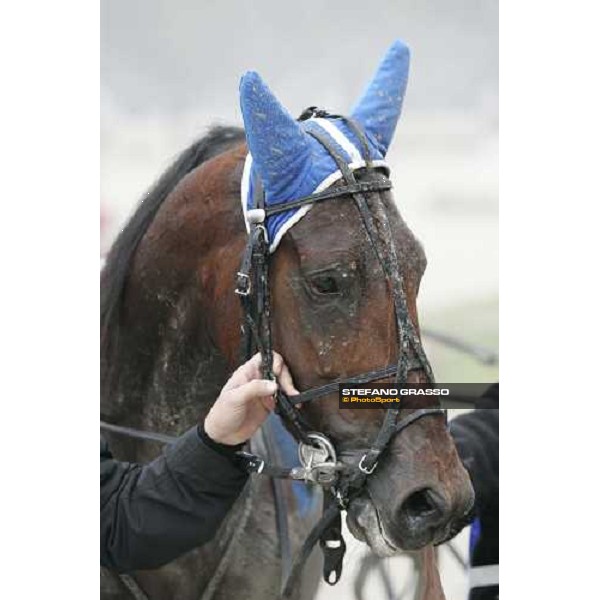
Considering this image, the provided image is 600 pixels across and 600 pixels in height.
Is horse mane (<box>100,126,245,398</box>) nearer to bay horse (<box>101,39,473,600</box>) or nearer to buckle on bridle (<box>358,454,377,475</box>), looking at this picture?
bay horse (<box>101,39,473,600</box>)

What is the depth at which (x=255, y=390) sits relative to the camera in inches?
33.5

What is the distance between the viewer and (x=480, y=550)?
52.1 inches

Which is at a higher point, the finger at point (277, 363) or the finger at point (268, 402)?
the finger at point (277, 363)

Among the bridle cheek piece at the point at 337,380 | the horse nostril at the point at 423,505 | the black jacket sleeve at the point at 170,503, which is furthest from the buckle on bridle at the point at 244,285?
the horse nostril at the point at 423,505

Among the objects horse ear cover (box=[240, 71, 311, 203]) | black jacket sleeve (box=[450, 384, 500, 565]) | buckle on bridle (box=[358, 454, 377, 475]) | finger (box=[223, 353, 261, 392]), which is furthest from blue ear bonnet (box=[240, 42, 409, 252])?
black jacket sleeve (box=[450, 384, 500, 565])

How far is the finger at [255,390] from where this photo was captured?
85 cm

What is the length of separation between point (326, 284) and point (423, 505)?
20cm

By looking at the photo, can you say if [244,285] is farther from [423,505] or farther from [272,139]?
[423,505]

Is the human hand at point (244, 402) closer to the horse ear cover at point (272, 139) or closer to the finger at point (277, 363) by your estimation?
the finger at point (277, 363)

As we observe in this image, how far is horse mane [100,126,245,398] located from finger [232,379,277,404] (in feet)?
0.91

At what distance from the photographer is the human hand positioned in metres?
0.86
